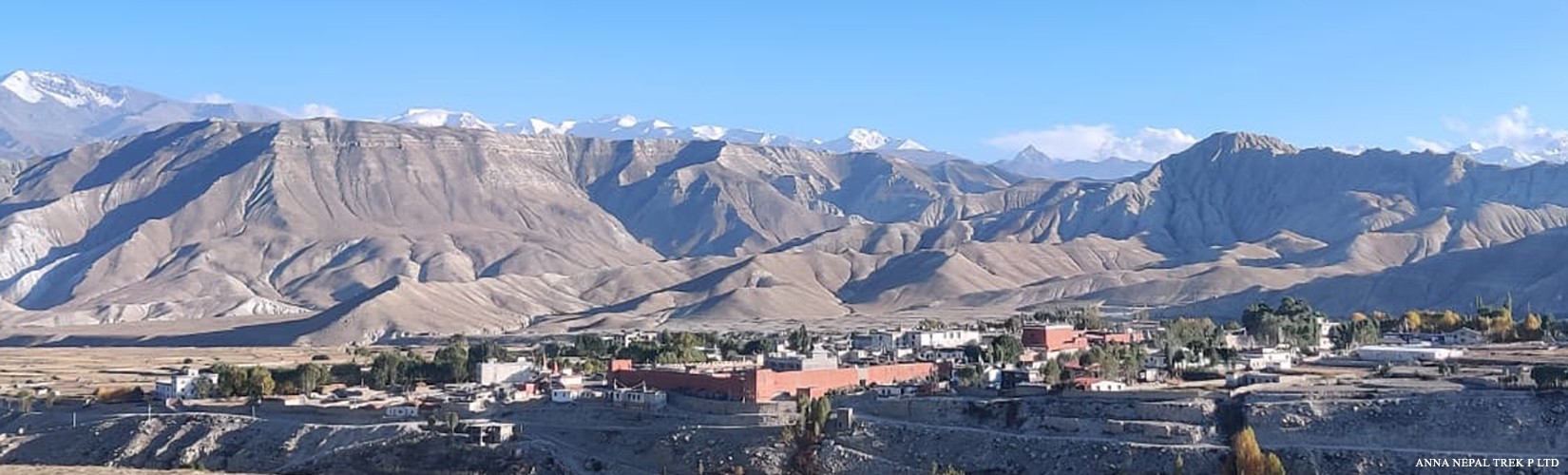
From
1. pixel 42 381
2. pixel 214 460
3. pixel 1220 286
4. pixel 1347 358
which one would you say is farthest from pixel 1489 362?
pixel 1220 286

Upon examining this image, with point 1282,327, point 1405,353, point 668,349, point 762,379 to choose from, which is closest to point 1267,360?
point 1405,353

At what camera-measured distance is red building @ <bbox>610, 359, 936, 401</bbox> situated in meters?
67.3

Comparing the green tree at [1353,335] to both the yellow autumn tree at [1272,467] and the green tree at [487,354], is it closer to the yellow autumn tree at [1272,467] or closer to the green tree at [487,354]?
the yellow autumn tree at [1272,467]

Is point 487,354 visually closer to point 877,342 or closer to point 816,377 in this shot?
point 877,342

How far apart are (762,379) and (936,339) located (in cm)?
3152

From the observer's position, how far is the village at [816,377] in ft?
213

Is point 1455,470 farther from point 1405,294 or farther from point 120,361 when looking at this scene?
point 1405,294

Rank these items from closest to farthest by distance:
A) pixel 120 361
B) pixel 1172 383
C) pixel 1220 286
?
pixel 1172 383 < pixel 120 361 < pixel 1220 286

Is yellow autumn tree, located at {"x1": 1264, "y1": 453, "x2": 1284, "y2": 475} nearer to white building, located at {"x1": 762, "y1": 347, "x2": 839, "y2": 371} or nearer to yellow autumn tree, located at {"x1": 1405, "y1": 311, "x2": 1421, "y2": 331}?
white building, located at {"x1": 762, "y1": 347, "x2": 839, "y2": 371}

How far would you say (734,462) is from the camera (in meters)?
59.3

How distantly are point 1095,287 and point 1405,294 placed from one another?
117ft

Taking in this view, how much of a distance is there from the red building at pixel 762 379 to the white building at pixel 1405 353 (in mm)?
19890

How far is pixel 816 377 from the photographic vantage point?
71.1m

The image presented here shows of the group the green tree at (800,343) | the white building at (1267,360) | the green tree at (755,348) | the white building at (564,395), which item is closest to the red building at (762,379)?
the white building at (564,395)
